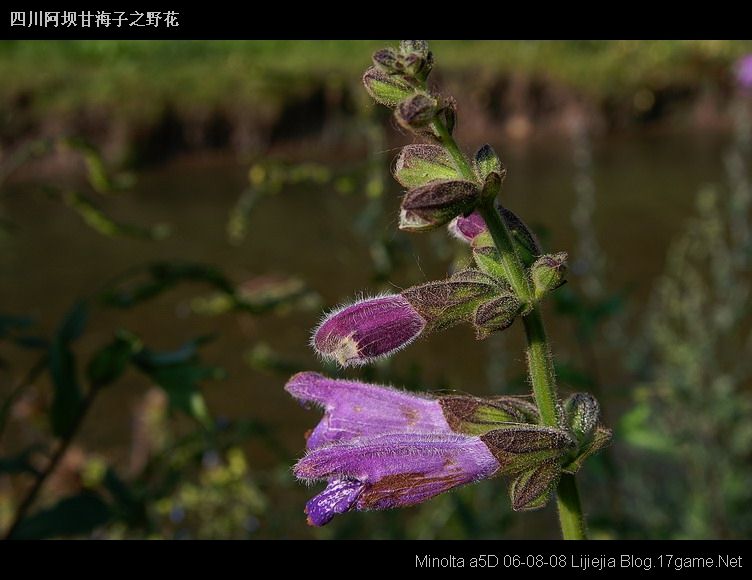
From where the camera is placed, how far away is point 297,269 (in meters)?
4.98

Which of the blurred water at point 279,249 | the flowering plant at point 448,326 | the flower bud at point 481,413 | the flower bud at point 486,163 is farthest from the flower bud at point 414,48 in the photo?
the blurred water at point 279,249

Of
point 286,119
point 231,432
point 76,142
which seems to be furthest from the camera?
point 286,119

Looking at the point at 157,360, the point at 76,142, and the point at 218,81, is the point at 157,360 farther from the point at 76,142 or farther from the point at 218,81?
the point at 218,81

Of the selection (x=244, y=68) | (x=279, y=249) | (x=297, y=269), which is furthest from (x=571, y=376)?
(x=244, y=68)

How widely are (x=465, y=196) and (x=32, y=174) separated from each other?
714 centimetres

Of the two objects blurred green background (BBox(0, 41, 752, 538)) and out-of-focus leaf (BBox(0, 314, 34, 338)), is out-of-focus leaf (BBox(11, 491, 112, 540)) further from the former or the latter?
out-of-focus leaf (BBox(0, 314, 34, 338))

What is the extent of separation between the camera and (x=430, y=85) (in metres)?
0.83

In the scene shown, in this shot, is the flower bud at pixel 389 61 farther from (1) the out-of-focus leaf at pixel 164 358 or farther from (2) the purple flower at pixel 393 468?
(1) the out-of-focus leaf at pixel 164 358

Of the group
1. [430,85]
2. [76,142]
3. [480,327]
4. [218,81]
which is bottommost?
[480,327]

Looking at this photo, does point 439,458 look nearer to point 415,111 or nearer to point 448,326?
point 448,326

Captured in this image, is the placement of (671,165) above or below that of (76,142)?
above

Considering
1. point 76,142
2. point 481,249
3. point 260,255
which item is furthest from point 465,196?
point 260,255

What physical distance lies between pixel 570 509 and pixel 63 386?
0.76 m

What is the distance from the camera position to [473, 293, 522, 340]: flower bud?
74 cm
